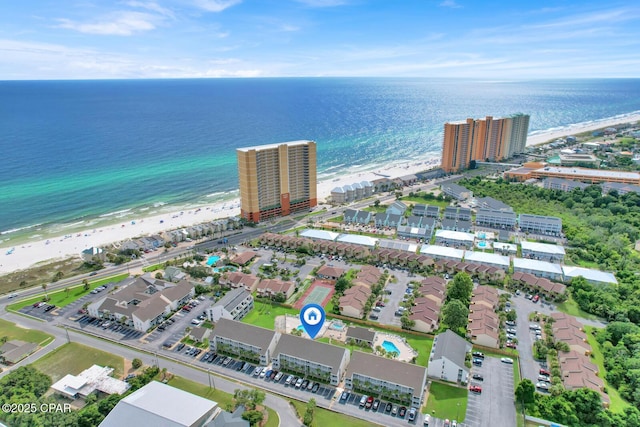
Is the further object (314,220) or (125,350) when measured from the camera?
(314,220)

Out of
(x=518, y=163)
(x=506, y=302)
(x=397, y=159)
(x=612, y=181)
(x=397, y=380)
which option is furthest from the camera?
(x=397, y=159)

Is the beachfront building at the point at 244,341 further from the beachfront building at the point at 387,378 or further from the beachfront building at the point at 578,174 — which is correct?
the beachfront building at the point at 578,174

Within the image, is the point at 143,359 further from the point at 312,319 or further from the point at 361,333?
the point at 361,333

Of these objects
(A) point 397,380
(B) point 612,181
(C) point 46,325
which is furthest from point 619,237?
(C) point 46,325

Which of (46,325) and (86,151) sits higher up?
(86,151)

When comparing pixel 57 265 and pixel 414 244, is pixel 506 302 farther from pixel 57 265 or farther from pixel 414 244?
pixel 57 265

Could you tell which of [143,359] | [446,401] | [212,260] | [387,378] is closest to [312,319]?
[387,378]
